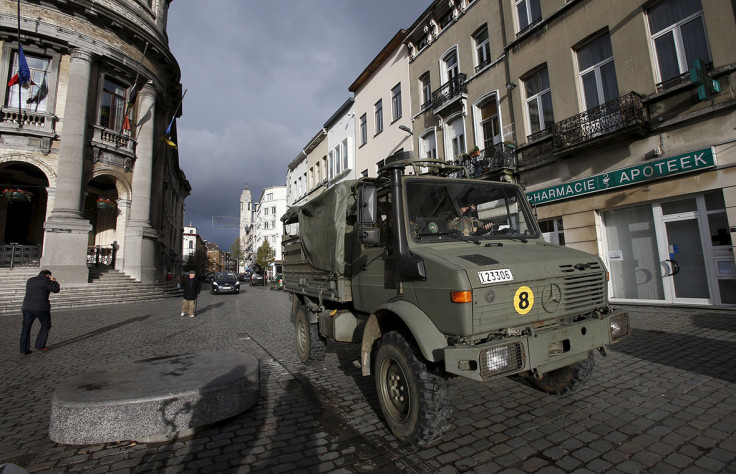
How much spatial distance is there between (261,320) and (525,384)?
918cm

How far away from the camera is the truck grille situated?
3.40 meters

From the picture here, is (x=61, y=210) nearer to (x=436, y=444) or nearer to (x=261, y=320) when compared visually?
(x=261, y=320)

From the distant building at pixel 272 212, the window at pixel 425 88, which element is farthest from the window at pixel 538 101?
the distant building at pixel 272 212

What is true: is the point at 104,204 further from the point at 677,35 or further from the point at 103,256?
the point at 677,35

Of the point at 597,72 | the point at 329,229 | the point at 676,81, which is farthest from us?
the point at 597,72

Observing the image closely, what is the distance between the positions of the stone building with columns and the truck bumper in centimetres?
2089

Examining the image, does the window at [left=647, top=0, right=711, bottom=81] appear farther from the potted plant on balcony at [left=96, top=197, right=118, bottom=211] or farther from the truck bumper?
the potted plant on balcony at [left=96, top=197, right=118, bottom=211]

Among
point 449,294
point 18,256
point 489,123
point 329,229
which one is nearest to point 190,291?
point 329,229

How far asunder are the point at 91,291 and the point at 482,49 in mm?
21945

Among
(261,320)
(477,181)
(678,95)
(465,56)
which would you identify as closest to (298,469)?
(477,181)

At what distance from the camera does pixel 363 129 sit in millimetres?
25234

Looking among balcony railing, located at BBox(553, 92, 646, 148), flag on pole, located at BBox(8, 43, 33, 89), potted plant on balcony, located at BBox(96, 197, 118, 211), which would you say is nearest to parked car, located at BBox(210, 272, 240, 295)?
potted plant on balcony, located at BBox(96, 197, 118, 211)

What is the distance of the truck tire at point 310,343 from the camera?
5.78 metres

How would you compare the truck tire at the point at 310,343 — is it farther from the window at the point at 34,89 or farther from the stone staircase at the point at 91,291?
the window at the point at 34,89
